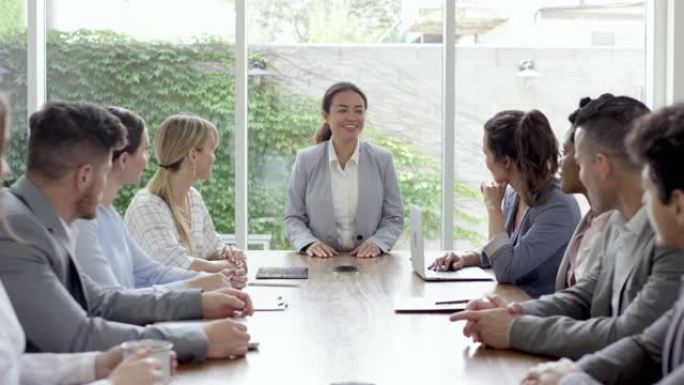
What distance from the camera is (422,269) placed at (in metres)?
3.52

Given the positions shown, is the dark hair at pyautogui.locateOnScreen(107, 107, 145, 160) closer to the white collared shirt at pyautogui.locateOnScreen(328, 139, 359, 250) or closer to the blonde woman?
the blonde woman

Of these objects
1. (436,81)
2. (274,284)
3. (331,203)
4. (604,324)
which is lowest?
(274,284)

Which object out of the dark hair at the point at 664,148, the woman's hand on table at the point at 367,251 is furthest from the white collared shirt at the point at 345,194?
the dark hair at the point at 664,148

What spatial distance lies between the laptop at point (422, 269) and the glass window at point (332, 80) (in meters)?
2.28

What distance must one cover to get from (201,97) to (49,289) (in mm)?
4021

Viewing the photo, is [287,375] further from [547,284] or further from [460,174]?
[460,174]

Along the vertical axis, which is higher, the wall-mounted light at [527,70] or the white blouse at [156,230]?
the wall-mounted light at [527,70]

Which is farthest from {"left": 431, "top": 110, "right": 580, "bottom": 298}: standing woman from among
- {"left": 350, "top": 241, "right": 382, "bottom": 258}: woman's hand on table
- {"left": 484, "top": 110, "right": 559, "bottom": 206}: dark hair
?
{"left": 350, "top": 241, "right": 382, "bottom": 258}: woman's hand on table

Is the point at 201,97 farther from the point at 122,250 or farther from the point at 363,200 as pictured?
the point at 122,250

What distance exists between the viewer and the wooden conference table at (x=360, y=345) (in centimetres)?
203

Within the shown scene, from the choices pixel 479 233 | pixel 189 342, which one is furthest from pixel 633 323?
pixel 479 233

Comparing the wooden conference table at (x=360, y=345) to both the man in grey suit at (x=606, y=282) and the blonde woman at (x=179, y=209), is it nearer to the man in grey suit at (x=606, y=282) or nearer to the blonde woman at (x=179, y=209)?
the man in grey suit at (x=606, y=282)

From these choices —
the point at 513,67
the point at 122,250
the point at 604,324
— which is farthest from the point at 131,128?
the point at 513,67

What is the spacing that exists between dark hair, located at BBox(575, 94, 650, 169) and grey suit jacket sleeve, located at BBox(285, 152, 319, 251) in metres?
2.04
